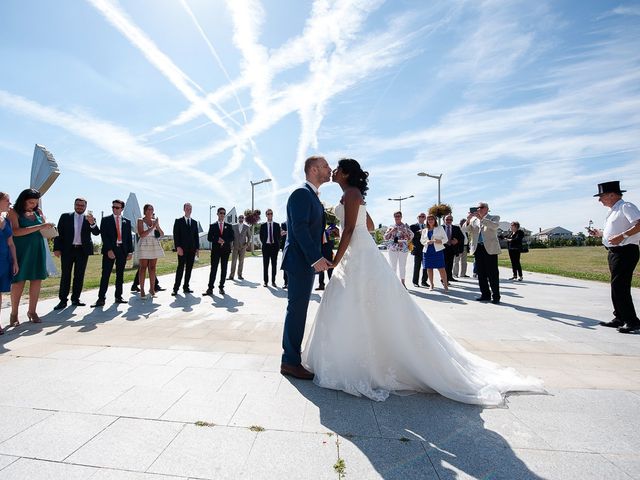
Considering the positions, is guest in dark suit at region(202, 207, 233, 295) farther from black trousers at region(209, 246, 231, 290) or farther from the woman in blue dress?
the woman in blue dress

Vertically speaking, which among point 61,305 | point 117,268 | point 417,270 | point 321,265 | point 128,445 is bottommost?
point 128,445

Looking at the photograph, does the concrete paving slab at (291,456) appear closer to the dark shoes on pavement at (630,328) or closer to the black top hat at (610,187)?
the dark shoes on pavement at (630,328)

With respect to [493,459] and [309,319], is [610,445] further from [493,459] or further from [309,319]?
[309,319]

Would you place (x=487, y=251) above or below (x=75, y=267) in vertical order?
above

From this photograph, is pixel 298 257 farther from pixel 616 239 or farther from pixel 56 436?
pixel 616 239

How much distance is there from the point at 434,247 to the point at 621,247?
14.1 ft

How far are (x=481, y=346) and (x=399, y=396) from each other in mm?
2093

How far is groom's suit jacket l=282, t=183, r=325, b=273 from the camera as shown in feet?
10.2

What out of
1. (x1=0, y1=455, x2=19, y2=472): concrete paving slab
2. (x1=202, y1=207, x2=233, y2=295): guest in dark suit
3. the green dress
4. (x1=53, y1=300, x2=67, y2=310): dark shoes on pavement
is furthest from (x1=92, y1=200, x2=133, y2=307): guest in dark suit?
(x1=0, y1=455, x2=19, y2=472): concrete paving slab

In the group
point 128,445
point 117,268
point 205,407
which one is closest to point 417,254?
point 117,268

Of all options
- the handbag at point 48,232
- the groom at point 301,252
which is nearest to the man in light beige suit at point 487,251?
the groom at point 301,252

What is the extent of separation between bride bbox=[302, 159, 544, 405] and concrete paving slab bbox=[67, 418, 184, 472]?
1355 millimetres

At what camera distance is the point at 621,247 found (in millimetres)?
5164

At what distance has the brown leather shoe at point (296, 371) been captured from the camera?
3.15 meters
